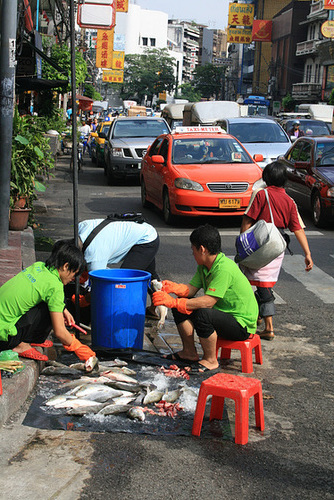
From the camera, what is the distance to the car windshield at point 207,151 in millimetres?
13766

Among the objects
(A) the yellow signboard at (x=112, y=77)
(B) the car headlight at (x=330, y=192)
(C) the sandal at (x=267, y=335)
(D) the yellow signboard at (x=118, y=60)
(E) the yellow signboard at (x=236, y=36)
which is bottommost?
(C) the sandal at (x=267, y=335)

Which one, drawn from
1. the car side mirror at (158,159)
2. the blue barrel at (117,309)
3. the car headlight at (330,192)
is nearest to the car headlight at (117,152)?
the car side mirror at (158,159)

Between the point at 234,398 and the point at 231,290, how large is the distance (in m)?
1.38

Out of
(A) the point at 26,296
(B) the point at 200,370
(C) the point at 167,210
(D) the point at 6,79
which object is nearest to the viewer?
(A) the point at 26,296

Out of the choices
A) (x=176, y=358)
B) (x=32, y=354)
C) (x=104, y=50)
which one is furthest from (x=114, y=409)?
(x=104, y=50)

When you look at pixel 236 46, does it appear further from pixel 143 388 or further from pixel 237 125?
pixel 143 388

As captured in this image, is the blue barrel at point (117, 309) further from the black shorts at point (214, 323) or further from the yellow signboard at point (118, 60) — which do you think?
the yellow signboard at point (118, 60)

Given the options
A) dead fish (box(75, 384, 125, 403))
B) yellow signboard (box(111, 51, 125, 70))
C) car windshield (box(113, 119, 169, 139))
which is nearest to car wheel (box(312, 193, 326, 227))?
dead fish (box(75, 384, 125, 403))

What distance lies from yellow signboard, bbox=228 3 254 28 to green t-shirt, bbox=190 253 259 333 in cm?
6151

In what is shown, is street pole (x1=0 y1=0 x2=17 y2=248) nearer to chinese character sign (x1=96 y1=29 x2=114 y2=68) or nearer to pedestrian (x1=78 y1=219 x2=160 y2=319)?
pedestrian (x1=78 y1=219 x2=160 y2=319)

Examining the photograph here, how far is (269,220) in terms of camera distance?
6.78m

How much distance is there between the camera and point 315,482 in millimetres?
3893

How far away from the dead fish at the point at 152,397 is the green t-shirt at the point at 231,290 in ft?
3.10

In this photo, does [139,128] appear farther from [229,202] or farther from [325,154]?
[229,202]
